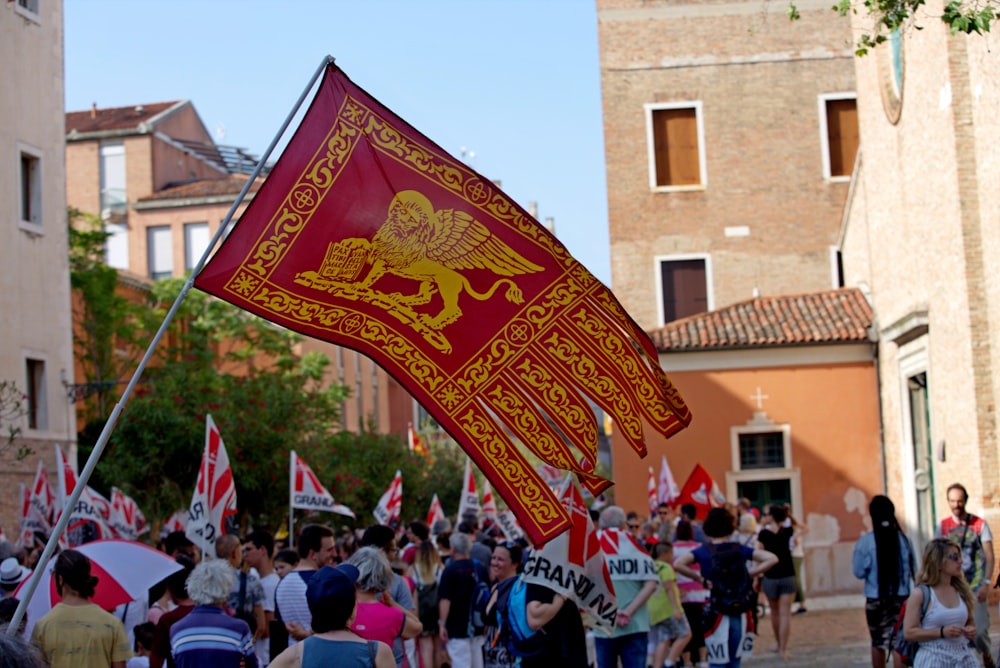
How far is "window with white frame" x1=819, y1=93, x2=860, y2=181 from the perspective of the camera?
38031mm

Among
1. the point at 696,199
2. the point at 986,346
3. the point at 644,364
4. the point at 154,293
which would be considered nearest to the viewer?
the point at 644,364

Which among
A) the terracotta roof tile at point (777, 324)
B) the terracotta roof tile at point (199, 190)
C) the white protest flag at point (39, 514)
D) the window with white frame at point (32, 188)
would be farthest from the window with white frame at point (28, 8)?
the terracotta roof tile at point (199, 190)

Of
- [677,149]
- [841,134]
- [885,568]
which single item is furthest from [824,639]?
[841,134]

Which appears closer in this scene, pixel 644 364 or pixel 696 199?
pixel 644 364

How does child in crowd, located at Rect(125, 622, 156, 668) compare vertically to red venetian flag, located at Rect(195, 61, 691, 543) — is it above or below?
below

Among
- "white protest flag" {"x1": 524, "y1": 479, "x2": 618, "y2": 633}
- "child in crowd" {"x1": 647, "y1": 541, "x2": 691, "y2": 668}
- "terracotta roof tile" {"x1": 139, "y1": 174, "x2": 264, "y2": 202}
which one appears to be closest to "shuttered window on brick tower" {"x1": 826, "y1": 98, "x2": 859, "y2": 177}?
"child in crowd" {"x1": 647, "y1": 541, "x2": 691, "y2": 668}

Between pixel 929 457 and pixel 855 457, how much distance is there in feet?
14.7

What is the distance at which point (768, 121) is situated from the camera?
38.1 metres

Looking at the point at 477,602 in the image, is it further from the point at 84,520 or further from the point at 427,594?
the point at 84,520

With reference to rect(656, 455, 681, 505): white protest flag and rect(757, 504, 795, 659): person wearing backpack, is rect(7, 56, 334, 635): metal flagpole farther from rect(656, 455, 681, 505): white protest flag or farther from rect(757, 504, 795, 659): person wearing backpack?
rect(656, 455, 681, 505): white protest flag

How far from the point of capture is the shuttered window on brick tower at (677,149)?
124 ft

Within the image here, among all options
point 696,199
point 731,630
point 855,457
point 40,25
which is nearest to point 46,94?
point 40,25

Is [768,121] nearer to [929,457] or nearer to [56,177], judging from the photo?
[929,457]

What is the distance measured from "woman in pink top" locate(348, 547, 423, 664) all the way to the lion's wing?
2.00 m
